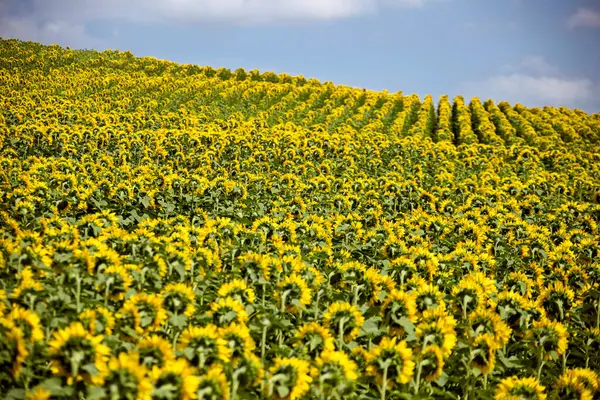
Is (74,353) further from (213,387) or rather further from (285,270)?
(285,270)

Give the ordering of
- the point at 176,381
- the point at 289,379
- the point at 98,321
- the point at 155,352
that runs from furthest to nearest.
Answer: the point at 98,321, the point at 289,379, the point at 155,352, the point at 176,381

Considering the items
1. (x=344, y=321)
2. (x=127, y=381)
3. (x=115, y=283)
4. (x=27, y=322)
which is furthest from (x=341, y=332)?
(x=27, y=322)

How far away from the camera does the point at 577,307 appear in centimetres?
740

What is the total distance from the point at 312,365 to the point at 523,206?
545 inches

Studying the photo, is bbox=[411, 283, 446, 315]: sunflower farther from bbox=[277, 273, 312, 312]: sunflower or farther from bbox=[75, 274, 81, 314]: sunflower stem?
bbox=[75, 274, 81, 314]: sunflower stem

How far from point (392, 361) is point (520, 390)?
53.0 inches

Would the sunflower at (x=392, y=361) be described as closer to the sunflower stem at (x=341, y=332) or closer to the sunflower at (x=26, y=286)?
the sunflower stem at (x=341, y=332)

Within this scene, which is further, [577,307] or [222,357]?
[577,307]

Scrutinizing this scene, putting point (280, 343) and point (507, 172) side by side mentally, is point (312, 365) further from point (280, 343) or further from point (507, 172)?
point (507, 172)

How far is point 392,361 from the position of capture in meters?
4.33

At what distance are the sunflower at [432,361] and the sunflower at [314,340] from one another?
0.98 metres

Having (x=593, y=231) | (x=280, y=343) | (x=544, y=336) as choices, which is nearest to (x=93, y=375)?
(x=280, y=343)

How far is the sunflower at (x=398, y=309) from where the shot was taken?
5150 mm

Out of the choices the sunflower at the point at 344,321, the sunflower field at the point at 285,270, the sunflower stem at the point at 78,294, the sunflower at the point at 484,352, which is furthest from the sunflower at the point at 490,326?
the sunflower stem at the point at 78,294
